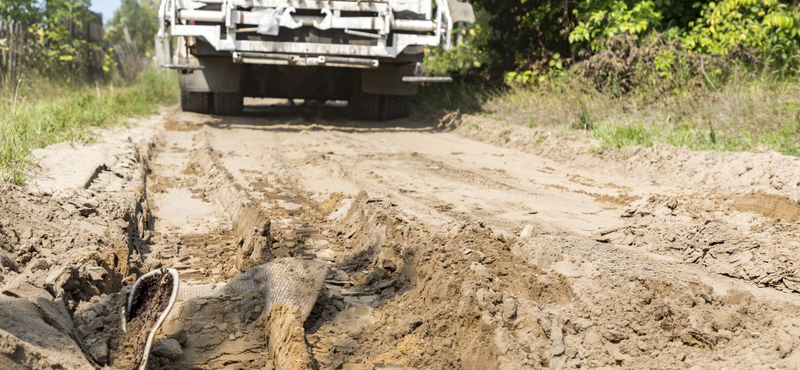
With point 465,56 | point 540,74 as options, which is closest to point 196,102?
Result: point 540,74

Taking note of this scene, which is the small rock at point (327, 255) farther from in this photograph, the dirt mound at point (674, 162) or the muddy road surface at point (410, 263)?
the dirt mound at point (674, 162)

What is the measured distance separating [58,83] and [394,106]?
19.6ft

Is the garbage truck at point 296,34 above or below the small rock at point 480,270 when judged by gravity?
above

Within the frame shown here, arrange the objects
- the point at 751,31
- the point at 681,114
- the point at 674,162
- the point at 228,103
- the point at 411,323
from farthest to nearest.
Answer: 1. the point at 228,103
2. the point at 751,31
3. the point at 681,114
4. the point at 674,162
5. the point at 411,323

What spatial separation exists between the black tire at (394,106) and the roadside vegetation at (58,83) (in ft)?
11.8

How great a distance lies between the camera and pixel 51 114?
7805 mm

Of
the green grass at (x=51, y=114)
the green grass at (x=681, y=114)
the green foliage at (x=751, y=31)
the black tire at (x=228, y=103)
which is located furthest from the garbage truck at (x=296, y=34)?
the green foliage at (x=751, y=31)

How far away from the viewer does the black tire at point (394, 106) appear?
10984mm

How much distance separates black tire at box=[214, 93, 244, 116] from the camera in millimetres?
10742

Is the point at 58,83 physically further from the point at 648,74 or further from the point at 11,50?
the point at 648,74

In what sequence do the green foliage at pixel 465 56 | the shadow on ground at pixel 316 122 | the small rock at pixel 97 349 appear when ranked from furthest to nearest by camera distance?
1. the green foliage at pixel 465 56
2. the shadow on ground at pixel 316 122
3. the small rock at pixel 97 349

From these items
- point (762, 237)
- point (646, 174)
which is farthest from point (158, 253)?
point (646, 174)

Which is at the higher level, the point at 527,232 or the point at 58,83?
the point at 58,83

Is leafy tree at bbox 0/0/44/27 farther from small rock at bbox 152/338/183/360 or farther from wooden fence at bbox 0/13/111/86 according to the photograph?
small rock at bbox 152/338/183/360
